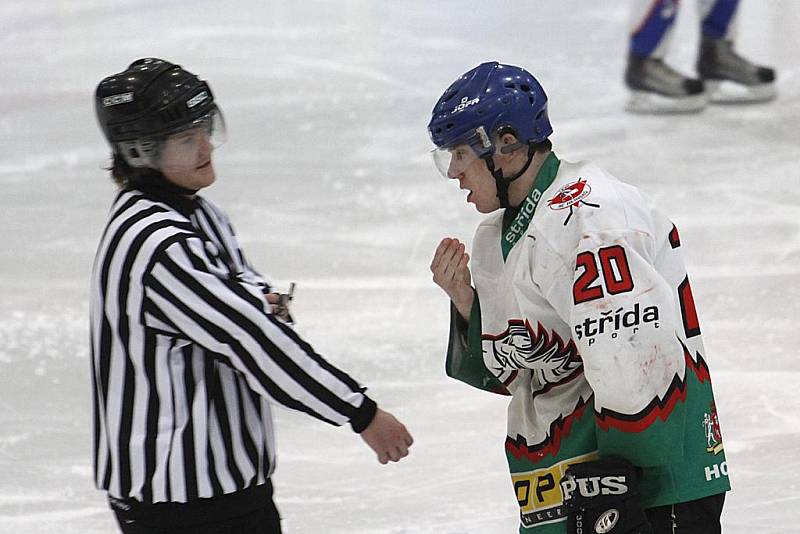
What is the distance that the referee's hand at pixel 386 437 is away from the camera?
5.86ft

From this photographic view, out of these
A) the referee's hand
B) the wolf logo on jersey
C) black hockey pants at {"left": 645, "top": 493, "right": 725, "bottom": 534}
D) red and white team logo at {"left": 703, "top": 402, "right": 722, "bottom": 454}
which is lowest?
black hockey pants at {"left": 645, "top": 493, "right": 725, "bottom": 534}

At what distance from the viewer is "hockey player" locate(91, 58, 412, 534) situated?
1.67 meters

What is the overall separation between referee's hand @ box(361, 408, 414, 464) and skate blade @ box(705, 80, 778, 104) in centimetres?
460

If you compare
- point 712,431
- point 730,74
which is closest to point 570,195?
point 712,431

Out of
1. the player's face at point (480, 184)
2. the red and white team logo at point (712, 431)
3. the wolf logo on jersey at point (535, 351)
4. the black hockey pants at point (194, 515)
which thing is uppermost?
the player's face at point (480, 184)

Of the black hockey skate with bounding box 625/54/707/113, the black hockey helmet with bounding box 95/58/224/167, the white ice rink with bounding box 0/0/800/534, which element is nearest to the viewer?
the black hockey helmet with bounding box 95/58/224/167

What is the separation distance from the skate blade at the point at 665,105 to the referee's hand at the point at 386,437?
434 cm

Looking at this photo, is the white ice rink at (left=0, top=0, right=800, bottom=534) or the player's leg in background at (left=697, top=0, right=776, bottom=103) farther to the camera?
the player's leg in background at (left=697, top=0, right=776, bottom=103)

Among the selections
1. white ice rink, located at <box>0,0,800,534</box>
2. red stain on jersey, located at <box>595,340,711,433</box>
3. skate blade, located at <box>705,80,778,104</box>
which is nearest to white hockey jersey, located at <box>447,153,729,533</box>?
red stain on jersey, located at <box>595,340,711,433</box>

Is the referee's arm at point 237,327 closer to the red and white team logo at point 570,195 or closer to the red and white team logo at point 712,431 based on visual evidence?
the red and white team logo at point 570,195

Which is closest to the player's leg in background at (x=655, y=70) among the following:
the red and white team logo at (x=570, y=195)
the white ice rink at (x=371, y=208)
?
the white ice rink at (x=371, y=208)

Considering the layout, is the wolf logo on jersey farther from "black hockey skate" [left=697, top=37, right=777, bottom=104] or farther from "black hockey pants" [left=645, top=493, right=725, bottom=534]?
"black hockey skate" [left=697, top=37, right=777, bottom=104]

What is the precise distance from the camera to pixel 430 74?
651cm

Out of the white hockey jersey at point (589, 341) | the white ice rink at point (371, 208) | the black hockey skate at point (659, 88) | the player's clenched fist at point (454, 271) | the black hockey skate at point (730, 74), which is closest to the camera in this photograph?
the white hockey jersey at point (589, 341)
